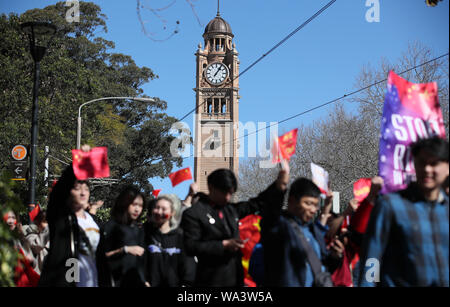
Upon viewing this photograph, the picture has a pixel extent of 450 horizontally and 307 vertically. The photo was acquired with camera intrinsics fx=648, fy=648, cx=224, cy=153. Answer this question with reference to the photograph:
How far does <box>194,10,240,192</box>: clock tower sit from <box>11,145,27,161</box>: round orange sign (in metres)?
81.8

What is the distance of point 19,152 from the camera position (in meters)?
14.4

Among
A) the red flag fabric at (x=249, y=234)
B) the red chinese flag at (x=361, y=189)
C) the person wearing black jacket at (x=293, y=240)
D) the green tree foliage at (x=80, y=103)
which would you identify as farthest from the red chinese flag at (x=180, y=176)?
the green tree foliage at (x=80, y=103)

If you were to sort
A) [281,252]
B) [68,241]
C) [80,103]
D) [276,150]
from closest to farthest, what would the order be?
[281,252] < [68,241] < [276,150] < [80,103]

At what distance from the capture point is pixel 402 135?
16.5 ft

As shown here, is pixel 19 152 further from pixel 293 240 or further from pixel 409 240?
pixel 409 240

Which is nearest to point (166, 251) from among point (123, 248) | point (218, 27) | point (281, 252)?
point (123, 248)

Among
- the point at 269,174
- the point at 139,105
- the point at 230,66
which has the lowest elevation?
the point at 269,174

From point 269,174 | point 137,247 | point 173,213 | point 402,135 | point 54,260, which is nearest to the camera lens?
point 402,135

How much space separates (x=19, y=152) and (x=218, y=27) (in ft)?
312

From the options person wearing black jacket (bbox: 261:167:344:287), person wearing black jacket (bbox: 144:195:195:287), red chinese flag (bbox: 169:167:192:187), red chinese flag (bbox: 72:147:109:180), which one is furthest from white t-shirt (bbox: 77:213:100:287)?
red chinese flag (bbox: 169:167:192:187)

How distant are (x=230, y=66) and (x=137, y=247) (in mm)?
94435

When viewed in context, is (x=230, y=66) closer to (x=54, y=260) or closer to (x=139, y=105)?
(x=139, y=105)

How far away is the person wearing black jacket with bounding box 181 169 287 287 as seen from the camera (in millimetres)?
5352

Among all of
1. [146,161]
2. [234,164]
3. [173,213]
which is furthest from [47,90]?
[234,164]
